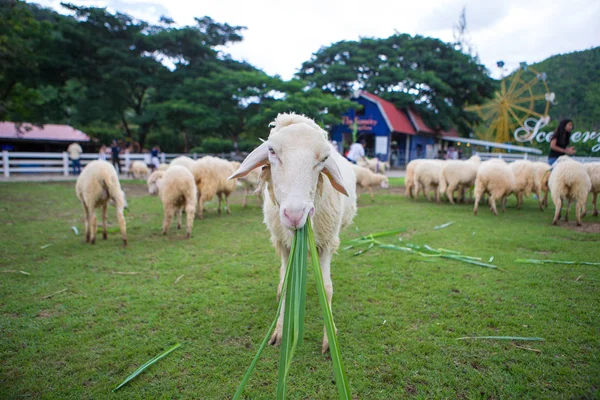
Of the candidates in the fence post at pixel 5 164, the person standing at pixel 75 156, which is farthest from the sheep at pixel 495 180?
the fence post at pixel 5 164

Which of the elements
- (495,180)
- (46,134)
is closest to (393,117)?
(495,180)

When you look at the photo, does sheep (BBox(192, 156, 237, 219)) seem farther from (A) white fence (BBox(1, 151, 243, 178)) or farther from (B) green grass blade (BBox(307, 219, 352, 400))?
(A) white fence (BBox(1, 151, 243, 178))

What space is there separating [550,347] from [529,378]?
55 centimetres

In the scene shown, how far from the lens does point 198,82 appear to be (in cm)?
2167

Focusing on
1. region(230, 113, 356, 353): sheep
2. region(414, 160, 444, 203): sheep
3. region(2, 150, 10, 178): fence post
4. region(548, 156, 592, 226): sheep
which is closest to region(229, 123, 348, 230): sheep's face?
region(230, 113, 356, 353): sheep

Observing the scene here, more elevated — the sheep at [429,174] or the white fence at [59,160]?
the white fence at [59,160]

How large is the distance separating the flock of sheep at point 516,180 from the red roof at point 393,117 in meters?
15.9

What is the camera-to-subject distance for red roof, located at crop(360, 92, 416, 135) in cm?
2686

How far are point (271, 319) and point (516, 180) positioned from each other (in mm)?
9486

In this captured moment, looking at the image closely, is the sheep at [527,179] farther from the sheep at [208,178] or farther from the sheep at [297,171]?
the sheep at [297,171]

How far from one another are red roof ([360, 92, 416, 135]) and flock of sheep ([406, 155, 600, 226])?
627 inches

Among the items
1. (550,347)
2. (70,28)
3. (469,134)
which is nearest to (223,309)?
(550,347)

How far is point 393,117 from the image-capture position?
27844 mm

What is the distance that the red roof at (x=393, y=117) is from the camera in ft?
88.1
